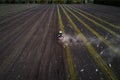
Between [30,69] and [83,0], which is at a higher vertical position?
[83,0]

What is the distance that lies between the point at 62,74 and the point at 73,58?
746 mm

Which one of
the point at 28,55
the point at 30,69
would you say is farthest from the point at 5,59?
the point at 30,69

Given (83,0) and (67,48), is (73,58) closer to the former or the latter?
(67,48)

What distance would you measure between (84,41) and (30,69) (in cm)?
214

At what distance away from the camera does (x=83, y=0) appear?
34.0 meters

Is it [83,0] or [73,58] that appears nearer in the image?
[73,58]

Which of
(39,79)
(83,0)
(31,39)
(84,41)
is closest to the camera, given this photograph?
(39,79)

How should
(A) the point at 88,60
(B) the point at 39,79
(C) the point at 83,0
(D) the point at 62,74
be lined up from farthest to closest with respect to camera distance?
1. (C) the point at 83,0
2. (A) the point at 88,60
3. (D) the point at 62,74
4. (B) the point at 39,79

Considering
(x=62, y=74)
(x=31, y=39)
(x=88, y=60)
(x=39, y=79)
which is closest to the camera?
(x=39, y=79)

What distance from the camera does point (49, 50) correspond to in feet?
12.0

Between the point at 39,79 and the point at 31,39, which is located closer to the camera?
the point at 39,79

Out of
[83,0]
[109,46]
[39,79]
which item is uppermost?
[83,0]

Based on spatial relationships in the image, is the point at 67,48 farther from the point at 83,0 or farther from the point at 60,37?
the point at 83,0

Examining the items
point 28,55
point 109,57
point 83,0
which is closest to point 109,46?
point 109,57
